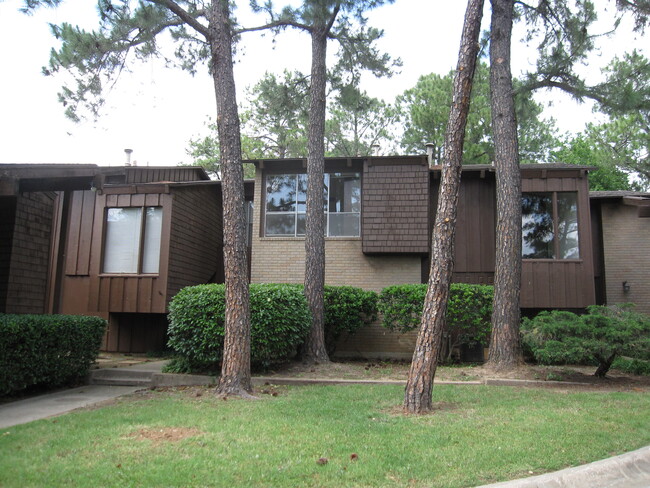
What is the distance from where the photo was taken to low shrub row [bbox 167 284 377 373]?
9.29m

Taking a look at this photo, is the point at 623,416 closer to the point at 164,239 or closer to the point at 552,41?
the point at 552,41

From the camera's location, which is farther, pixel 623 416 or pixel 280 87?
pixel 280 87

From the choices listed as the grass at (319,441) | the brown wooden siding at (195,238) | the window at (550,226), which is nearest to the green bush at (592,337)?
the grass at (319,441)

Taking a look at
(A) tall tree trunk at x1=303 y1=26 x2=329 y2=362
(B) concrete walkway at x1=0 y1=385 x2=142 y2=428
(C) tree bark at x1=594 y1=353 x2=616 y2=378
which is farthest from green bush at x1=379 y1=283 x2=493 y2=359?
(B) concrete walkway at x1=0 y1=385 x2=142 y2=428

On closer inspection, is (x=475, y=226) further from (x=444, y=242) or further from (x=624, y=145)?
(x=624, y=145)

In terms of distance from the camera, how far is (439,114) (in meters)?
27.3

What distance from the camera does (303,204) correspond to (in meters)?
14.4

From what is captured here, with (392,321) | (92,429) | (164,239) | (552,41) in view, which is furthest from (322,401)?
(552,41)

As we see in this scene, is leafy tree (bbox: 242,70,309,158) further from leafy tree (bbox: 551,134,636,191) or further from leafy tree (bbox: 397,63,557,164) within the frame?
leafy tree (bbox: 551,134,636,191)

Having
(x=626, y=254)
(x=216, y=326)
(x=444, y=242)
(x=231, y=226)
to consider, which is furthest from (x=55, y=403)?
(x=626, y=254)

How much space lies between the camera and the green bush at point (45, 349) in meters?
7.70

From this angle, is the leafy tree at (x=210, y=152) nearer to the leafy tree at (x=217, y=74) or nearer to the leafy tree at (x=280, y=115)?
the leafy tree at (x=280, y=115)

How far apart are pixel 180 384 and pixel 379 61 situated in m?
9.32

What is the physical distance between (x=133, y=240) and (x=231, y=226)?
648cm
